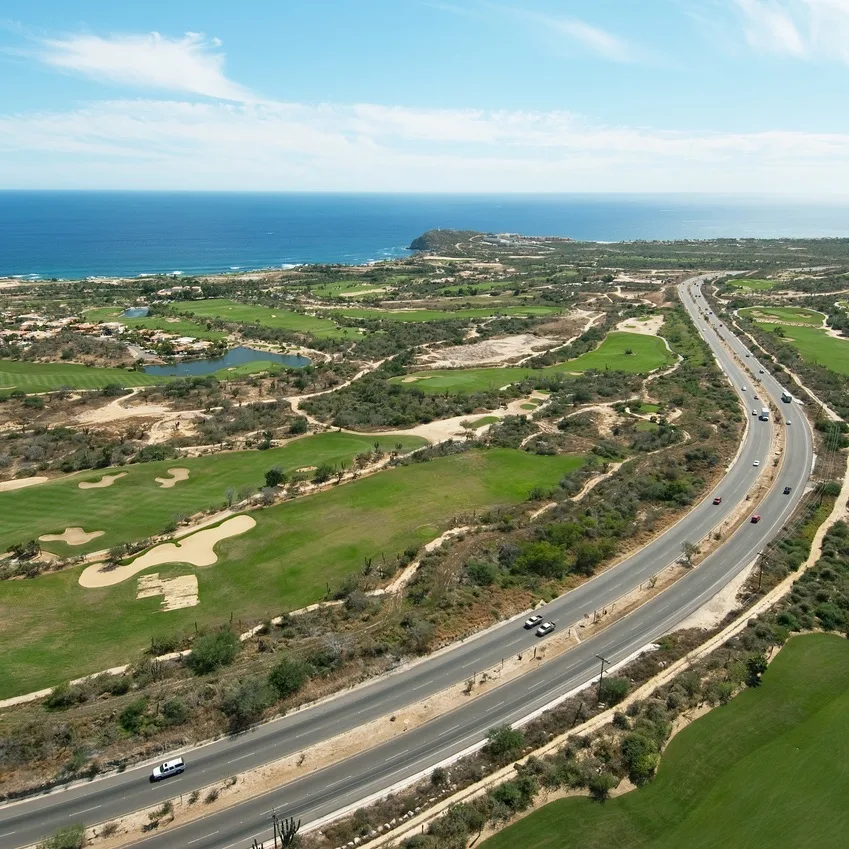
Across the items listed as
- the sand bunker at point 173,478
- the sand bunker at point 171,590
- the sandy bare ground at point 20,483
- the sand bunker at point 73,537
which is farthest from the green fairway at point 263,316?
the sand bunker at point 171,590

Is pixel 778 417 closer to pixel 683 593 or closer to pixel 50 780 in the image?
pixel 683 593

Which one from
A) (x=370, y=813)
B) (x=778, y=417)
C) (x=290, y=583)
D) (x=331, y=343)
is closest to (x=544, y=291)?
(x=331, y=343)

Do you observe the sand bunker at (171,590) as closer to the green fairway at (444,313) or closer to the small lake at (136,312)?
the green fairway at (444,313)

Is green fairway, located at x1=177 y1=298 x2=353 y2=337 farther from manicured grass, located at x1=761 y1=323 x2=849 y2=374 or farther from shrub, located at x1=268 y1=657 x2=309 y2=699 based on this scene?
shrub, located at x1=268 y1=657 x2=309 y2=699

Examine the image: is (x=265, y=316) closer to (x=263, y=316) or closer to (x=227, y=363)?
(x=263, y=316)

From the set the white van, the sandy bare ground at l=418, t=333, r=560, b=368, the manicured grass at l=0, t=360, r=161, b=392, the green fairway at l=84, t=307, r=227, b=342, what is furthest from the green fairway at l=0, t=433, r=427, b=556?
the green fairway at l=84, t=307, r=227, b=342

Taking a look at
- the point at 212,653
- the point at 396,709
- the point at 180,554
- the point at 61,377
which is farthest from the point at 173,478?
the point at 61,377
